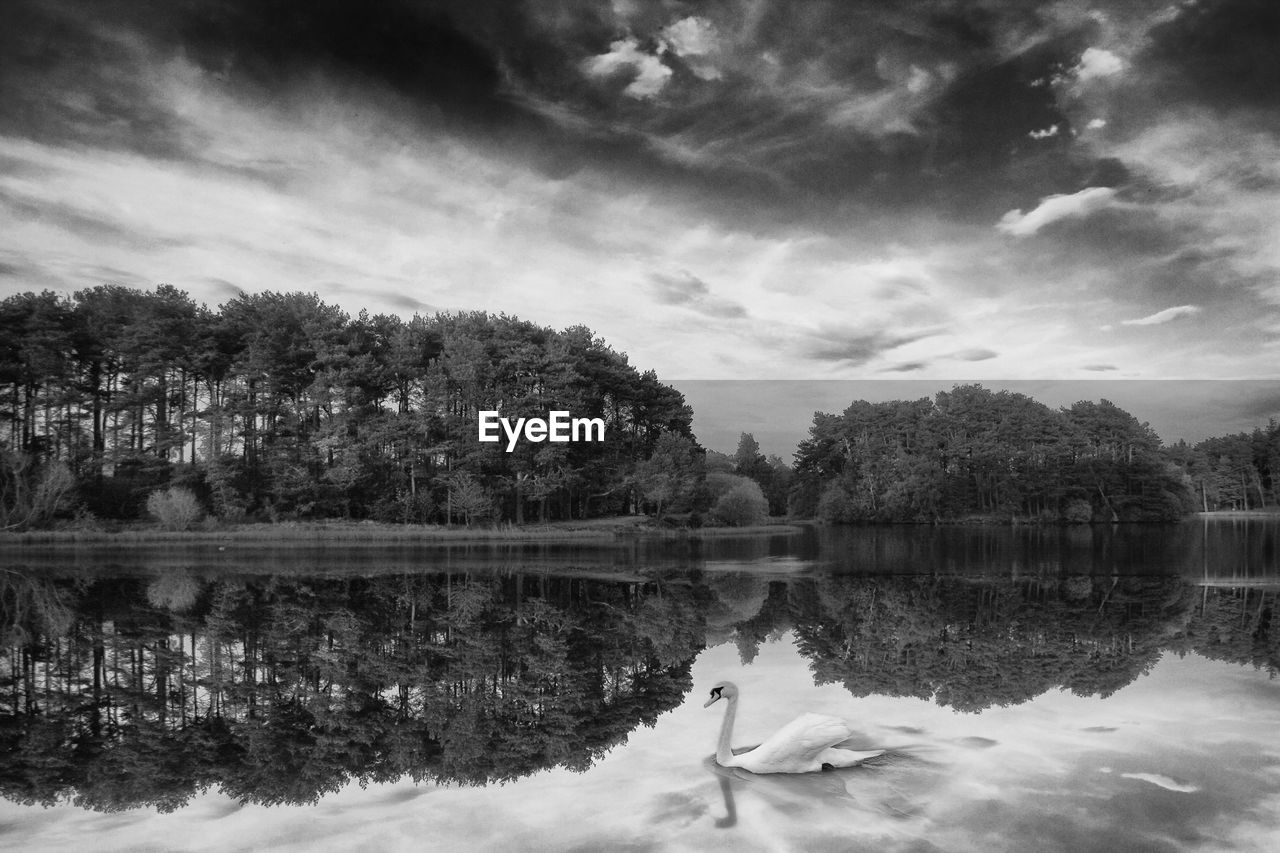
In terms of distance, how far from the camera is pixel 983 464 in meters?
72.4

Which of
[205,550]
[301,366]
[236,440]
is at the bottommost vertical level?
[205,550]

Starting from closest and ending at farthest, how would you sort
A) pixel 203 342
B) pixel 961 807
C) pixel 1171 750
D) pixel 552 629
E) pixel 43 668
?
1. pixel 961 807
2. pixel 1171 750
3. pixel 43 668
4. pixel 552 629
5. pixel 203 342

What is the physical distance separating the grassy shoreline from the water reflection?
51.4 feet

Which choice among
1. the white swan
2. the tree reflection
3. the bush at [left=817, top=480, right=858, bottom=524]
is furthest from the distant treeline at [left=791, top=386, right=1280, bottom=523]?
the white swan

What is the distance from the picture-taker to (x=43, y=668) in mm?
10344

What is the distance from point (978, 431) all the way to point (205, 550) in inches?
2649

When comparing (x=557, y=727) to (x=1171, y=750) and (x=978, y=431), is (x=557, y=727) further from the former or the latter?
(x=978, y=431)

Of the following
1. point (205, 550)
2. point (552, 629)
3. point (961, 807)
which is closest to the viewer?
point (961, 807)

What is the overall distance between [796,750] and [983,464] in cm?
7283

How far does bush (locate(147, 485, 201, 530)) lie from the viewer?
115 ft

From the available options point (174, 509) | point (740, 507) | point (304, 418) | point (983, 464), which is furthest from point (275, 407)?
point (983, 464)

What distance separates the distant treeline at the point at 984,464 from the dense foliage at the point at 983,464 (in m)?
0.10

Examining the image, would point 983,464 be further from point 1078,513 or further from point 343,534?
point 343,534

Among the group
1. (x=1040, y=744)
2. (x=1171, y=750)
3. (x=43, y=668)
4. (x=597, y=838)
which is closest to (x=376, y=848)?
(x=597, y=838)
